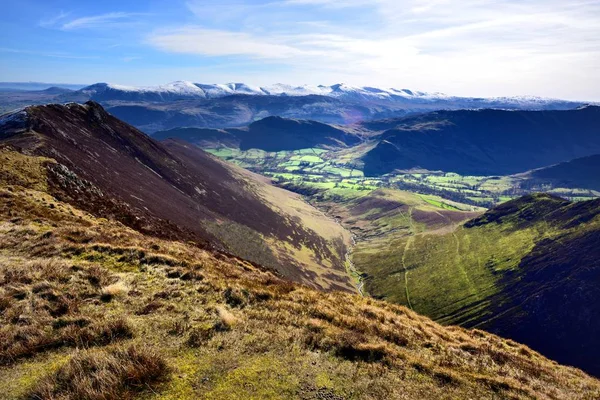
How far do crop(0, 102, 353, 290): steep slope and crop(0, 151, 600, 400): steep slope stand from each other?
95.2 feet

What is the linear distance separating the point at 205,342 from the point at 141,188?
106 m

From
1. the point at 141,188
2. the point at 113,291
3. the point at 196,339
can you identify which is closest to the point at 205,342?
the point at 196,339

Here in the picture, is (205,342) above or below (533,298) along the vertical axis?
above

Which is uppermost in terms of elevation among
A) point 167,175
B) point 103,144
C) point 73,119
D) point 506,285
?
point 73,119

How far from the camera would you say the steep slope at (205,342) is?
12.6 meters

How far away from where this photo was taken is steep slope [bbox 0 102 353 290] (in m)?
65.2

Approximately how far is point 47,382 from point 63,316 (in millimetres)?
5867

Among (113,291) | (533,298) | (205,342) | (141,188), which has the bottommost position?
(533,298)

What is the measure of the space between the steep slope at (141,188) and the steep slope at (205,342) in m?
29.0

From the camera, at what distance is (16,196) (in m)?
42.2

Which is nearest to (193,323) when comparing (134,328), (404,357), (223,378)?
(134,328)

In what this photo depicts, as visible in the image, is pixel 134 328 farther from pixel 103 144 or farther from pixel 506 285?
pixel 506 285

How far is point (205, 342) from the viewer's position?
15.6 metres

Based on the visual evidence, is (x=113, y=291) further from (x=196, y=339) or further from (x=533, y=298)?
(x=533, y=298)
